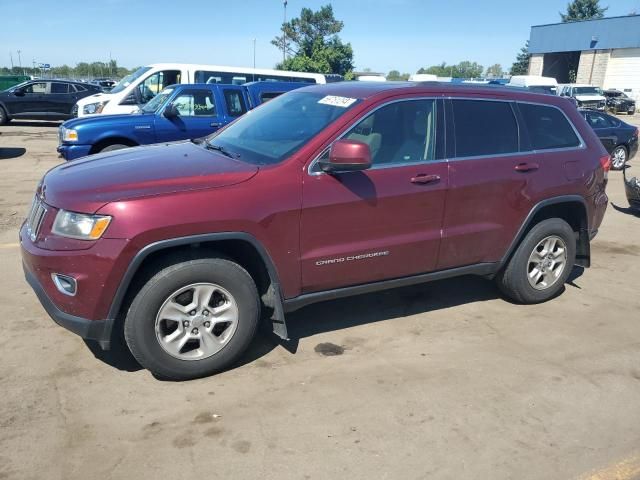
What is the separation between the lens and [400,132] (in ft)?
13.3

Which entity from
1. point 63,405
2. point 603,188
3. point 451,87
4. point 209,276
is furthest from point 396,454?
point 603,188

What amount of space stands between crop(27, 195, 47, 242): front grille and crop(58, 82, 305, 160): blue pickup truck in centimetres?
536

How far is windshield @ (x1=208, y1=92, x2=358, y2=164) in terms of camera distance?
149 inches

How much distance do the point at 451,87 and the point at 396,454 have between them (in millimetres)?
2795

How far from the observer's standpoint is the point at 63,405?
10.6ft

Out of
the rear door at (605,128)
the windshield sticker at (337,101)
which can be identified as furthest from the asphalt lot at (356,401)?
the rear door at (605,128)

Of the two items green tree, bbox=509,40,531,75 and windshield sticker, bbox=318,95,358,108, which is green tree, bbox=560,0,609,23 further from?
windshield sticker, bbox=318,95,358,108

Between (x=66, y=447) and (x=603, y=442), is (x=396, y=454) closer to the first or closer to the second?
(x=603, y=442)

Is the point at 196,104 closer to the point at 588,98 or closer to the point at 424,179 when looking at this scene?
the point at 424,179

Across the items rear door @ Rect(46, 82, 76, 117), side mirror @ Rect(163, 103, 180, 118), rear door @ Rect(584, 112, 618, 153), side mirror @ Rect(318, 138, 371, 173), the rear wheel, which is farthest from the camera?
rear door @ Rect(46, 82, 76, 117)

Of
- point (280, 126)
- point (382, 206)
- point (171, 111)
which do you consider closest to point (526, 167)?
Answer: point (382, 206)

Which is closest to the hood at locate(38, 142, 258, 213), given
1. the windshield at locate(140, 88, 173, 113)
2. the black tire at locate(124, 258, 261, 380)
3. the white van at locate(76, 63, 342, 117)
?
the black tire at locate(124, 258, 261, 380)

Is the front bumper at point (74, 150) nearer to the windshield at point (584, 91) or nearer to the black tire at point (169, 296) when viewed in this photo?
the black tire at point (169, 296)

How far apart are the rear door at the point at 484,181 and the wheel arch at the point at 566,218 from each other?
10 centimetres
